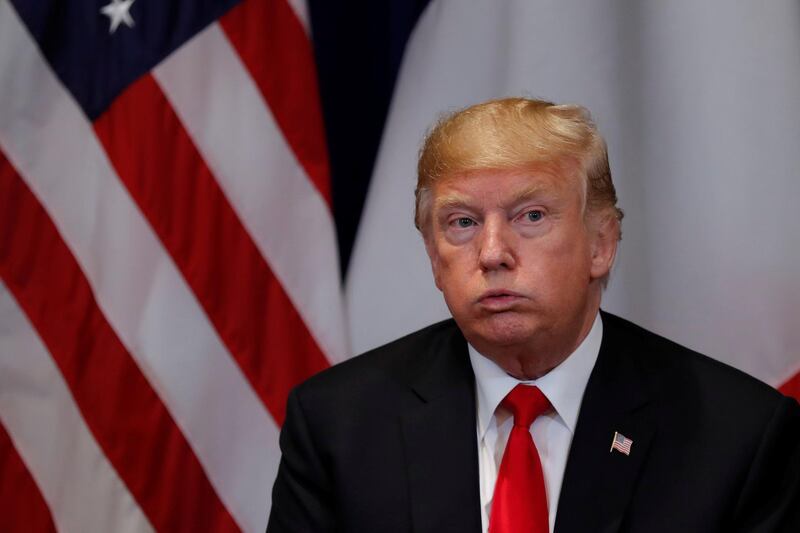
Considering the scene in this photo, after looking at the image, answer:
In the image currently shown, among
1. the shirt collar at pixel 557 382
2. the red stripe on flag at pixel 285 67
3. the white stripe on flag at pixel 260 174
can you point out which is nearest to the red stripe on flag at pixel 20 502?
the white stripe on flag at pixel 260 174

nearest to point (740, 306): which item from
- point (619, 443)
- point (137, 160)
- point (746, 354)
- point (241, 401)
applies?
point (746, 354)

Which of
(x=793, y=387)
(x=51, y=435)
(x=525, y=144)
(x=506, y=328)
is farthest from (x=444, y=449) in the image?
(x=51, y=435)

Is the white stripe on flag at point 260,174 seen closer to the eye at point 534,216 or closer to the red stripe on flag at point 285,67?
the red stripe on flag at point 285,67

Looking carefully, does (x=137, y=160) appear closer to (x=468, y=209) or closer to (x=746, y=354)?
(x=468, y=209)

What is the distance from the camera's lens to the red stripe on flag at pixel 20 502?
2.42m

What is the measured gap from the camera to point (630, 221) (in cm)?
250

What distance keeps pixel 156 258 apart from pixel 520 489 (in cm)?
109

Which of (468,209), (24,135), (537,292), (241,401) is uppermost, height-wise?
(24,135)

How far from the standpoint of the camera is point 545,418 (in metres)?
1.88

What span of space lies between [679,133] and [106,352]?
4.44 ft

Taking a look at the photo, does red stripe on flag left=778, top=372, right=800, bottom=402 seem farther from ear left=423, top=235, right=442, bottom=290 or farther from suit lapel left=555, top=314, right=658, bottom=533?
ear left=423, top=235, right=442, bottom=290

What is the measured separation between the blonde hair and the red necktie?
1.29 feet

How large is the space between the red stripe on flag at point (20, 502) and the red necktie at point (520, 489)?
1.16m

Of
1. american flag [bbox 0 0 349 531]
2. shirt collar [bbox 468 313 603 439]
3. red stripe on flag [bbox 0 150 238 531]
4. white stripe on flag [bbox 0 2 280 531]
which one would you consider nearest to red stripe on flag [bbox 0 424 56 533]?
american flag [bbox 0 0 349 531]
